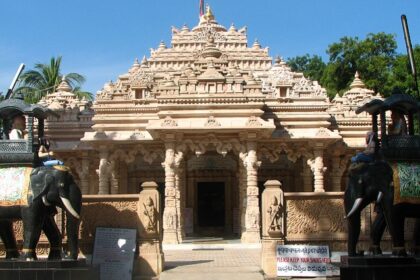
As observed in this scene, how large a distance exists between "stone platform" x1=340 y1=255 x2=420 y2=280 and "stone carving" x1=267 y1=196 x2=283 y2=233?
10.7 ft

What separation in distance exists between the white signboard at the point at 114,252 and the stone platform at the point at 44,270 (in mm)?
2212

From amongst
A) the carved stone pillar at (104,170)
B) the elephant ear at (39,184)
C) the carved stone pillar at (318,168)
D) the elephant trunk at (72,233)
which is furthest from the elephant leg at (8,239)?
the carved stone pillar at (318,168)

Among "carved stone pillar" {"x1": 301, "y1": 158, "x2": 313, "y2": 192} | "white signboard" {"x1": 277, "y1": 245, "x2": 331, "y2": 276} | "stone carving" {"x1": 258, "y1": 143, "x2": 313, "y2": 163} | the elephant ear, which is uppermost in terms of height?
"stone carving" {"x1": 258, "y1": 143, "x2": 313, "y2": 163}

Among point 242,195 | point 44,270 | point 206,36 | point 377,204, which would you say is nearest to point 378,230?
point 377,204

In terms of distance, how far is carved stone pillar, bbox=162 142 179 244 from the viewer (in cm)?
2016

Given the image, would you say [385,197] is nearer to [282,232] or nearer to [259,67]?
[282,232]

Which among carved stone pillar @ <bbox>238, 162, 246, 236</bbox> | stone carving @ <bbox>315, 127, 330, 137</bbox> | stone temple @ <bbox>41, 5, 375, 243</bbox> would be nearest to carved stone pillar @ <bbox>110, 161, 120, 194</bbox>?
stone temple @ <bbox>41, 5, 375, 243</bbox>

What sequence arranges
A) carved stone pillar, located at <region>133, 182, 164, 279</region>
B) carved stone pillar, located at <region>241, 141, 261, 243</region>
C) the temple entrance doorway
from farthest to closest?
1. the temple entrance doorway
2. carved stone pillar, located at <region>241, 141, 261, 243</region>
3. carved stone pillar, located at <region>133, 182, 164, 279</region>

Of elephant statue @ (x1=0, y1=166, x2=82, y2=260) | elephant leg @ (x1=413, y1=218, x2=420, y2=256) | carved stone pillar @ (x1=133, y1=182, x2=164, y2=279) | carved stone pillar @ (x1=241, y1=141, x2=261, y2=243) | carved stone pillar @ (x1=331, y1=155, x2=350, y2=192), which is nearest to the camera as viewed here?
elephant statue @ (x1=0, y1=166, x2=82, y2=260)

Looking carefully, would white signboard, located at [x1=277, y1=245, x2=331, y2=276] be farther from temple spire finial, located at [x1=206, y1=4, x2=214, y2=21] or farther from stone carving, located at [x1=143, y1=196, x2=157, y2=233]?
temple spire finial, located at [x1=206, y1=4, x2=214, y2=21]

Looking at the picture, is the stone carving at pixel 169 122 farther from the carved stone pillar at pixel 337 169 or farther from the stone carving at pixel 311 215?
the stone carving at pixel 311 215

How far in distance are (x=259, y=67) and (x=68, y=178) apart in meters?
18.1

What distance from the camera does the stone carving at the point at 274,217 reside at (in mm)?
13016

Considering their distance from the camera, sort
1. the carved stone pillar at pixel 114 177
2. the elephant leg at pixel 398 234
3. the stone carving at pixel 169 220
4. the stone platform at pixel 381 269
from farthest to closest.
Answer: the carved stone pillar at pixel 114 177 < the stone carving at pixel 169 220 < the elephant leg at pixel 398 234 < the stone platform at pixel 381 269
